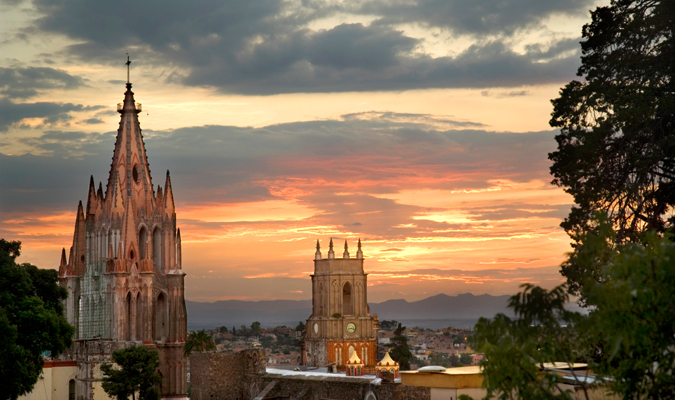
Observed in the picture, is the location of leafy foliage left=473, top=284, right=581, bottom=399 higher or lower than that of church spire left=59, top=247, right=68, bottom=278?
lower

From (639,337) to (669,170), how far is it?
16.9 metres

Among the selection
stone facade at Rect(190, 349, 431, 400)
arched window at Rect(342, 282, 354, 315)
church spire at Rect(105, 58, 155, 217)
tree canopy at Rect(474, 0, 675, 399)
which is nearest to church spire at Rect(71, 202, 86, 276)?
church spire at Rect(105, 58, 155, 217)

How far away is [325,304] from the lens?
104 m

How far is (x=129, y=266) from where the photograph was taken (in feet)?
202

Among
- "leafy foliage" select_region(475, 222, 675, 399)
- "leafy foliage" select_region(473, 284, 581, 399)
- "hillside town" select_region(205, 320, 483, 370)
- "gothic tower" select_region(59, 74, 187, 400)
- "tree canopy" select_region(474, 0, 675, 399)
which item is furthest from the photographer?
"hillside town" select_region(205, 320, 483, 370)

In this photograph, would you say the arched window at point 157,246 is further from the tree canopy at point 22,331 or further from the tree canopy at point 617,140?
the tree canopy at point 617,140

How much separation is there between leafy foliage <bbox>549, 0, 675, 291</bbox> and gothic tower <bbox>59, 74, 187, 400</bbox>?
34901mm

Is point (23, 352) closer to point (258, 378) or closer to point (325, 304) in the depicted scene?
point (258, 378)

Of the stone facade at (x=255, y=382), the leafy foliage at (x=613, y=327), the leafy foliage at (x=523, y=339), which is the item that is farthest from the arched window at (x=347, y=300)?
the leafy foliage at (x=523, y=339)

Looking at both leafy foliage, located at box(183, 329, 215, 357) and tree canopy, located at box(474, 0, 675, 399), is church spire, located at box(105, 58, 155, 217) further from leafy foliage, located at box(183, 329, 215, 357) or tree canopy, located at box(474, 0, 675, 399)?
tree canopy, located at box(474, 0, 675, 399)

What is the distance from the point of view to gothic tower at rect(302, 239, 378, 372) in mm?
102062

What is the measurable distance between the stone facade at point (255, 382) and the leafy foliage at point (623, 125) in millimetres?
11874

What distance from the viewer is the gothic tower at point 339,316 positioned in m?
102

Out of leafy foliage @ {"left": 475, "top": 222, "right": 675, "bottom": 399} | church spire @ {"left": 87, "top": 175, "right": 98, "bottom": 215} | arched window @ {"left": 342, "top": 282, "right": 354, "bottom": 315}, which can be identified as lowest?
leafy foliage @ {"left": 475, "top": 222, "right": 675, "bottom": 399}
